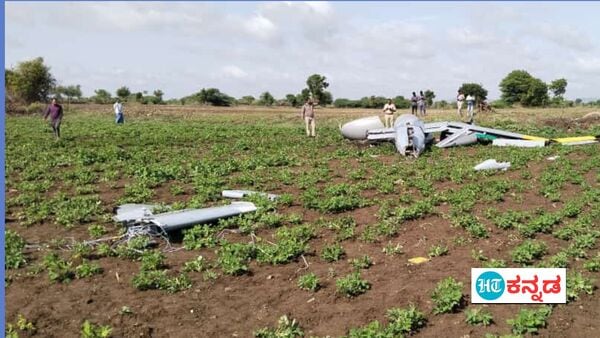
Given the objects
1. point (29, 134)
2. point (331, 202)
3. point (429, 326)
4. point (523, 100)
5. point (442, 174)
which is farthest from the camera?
point (523, 100)

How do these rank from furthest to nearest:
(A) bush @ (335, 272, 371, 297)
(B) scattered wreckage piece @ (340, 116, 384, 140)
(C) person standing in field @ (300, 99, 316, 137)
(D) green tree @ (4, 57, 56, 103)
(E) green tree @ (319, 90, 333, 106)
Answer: (E) green tree @ (319, 90, 333, 106) → (D) green tree @ (4, 57, 56, 103) → (C) person standing in field @ (300, 99, 316, 137) → (B) scattered wreckage piece @ (340, 116, 384, 140) → (A) bush @ (335, 272, 371, 297)

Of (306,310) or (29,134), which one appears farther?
(29,134)

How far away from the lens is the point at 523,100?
71438 millimetres

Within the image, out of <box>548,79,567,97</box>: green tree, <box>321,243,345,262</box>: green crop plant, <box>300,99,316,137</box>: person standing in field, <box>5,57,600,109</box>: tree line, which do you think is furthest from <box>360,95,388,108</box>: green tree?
<box>321,243,345,262</box>: green crop plant

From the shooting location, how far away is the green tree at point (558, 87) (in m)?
72.7

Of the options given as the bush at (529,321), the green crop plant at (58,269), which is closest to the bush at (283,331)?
the bush at (529,321)

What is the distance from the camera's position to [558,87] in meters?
73.3

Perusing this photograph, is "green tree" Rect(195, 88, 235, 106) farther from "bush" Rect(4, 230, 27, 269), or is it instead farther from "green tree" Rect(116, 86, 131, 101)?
"bush" Rect(4, 230, 27, 269)

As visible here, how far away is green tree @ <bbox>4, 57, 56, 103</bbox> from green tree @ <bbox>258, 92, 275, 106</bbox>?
88.3 feet

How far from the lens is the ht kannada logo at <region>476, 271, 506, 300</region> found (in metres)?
6.25

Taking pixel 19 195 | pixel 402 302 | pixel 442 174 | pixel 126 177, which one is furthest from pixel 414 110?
pixel 402 302

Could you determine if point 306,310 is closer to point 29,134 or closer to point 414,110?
point 29,134

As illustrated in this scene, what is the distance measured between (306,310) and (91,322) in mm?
2261

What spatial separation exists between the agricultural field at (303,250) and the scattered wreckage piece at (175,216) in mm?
210
